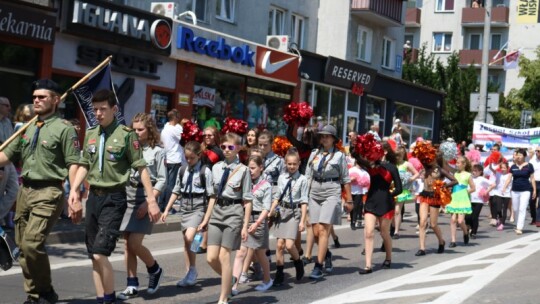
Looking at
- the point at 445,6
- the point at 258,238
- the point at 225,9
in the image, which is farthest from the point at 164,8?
the point at 445,6

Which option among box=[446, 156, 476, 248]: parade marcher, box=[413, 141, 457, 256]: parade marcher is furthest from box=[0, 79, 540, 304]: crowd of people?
box=[446, 156, 476, 248]: parade marcher

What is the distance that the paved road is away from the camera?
31.3ft

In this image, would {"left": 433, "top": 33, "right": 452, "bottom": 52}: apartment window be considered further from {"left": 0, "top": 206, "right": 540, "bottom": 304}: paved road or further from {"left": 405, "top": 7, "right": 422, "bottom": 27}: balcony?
{"left": 0, "top": 206, "right": 540, "bottom": 304}: paved road

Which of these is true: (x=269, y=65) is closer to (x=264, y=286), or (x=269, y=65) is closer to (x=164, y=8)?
(x=164, y=8)

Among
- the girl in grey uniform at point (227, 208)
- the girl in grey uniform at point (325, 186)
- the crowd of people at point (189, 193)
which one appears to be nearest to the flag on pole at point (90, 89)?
the crowd of people at point (189, 193)

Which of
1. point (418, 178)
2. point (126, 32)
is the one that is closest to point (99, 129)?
point (418, 178)

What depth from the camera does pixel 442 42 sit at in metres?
64.7

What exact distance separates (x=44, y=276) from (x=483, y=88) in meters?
25.9

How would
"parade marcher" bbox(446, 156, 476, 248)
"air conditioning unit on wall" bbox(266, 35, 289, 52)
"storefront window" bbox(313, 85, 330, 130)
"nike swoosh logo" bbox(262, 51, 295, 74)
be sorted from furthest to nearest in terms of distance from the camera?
"storefront window" bbox(313, 85, 330, 130), "air conditioning unit on wall" bbox(266, 35, 289, 52), "nike swoosh logo" bbox(262, 51, 295, 74), "parade marcher" bbox(446, 156, 476, 248)

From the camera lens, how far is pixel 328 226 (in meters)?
11.1

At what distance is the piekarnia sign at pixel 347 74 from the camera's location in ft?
98.4

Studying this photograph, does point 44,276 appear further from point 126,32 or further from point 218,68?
point 218,68

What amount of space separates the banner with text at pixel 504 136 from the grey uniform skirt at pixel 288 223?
2149 cm

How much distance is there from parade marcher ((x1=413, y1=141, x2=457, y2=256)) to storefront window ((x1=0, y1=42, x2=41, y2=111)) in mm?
7960
